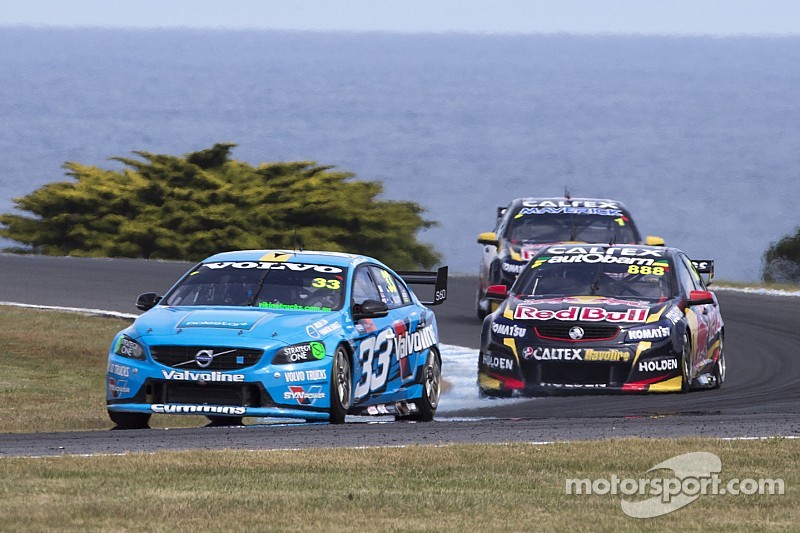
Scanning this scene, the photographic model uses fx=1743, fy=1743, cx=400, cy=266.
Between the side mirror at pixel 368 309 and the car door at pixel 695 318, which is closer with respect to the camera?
the side mirror at pixel 368 309

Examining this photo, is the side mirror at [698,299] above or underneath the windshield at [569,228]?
underneath

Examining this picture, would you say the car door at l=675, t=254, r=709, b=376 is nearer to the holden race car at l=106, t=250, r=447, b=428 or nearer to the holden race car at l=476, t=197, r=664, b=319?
the holden race car at l=106, t=250, r=447, b=428

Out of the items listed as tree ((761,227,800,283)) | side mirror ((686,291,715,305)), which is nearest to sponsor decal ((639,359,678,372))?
side mirror ((686,291,715,305))

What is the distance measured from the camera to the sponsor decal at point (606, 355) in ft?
47.9

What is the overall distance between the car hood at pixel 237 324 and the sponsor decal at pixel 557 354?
255 cm

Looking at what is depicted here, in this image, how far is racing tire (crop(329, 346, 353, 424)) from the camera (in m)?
12.2

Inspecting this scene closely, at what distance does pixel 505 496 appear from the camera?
28.4 ft

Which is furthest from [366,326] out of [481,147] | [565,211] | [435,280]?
[481,147]

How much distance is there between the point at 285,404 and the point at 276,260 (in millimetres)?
1984

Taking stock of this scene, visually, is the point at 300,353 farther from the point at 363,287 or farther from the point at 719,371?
the point at 719,371

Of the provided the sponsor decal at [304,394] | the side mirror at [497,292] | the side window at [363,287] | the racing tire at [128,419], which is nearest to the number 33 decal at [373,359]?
the side window at [363,287]

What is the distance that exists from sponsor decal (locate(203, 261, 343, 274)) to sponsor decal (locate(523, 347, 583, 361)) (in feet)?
6.96

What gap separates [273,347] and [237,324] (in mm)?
374

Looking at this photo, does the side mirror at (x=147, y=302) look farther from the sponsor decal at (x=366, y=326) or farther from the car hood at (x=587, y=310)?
the car hood at (x=587, y=310)
